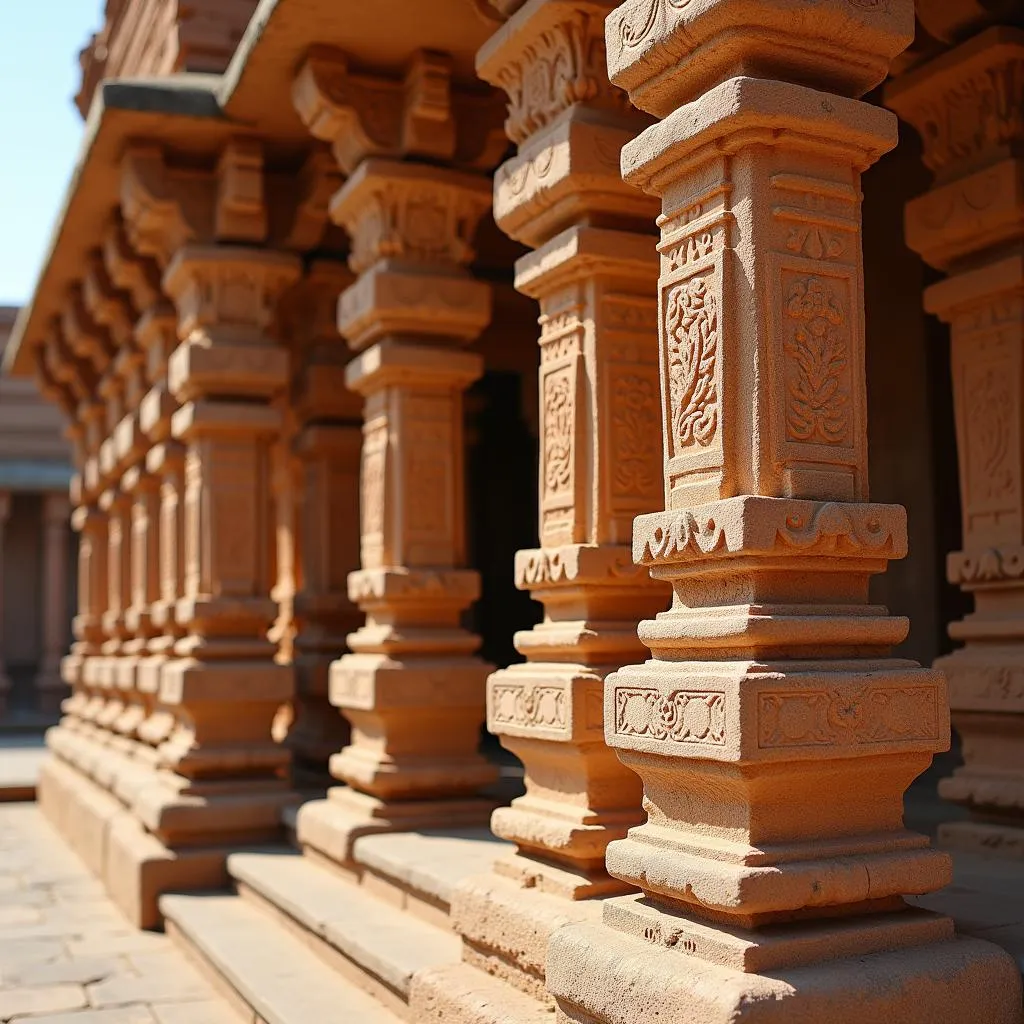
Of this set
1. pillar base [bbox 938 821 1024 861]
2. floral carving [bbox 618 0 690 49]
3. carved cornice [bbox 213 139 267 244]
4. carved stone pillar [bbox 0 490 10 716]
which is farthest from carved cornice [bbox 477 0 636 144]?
carved stone pillar [bbox 0 490 10 716]

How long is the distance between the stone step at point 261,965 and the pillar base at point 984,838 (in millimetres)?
1977

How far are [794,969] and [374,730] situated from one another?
328 centimetres

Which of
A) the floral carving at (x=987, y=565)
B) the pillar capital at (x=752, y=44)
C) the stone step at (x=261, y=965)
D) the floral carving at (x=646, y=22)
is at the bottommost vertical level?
the stone step at (x=261, y=965)

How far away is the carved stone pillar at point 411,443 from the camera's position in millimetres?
5535

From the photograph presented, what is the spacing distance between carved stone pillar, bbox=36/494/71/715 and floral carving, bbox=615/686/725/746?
58.4ft

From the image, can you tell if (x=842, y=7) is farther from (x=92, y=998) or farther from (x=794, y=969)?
(x=92, y=998)

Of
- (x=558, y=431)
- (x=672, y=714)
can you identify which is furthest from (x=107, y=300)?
(x=672, y=714)

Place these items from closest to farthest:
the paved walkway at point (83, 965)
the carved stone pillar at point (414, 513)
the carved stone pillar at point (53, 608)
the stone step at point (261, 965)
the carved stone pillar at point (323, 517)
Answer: the stone step at point (261, 965) → the paved walkway at point (83, 965) → the carved stone pillar at point (414, 513) → the carved stone pillar at point (323, 517) → the carved stone pillar at point (53, 608)

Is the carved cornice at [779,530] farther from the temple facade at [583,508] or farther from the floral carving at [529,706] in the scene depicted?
the floral carving at [529,706]

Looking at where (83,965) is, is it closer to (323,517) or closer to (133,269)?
(323,517)

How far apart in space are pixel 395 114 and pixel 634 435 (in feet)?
8.19

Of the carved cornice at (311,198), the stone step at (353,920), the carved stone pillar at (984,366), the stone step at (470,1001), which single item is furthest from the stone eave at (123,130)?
the stone step at (470,1001)

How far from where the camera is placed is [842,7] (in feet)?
9.54

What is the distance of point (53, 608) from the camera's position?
1959cm
